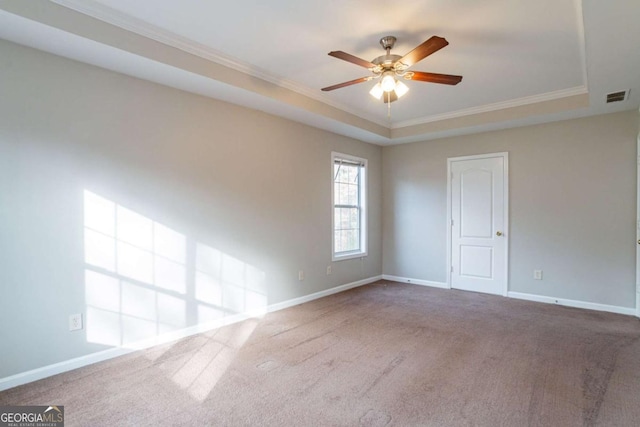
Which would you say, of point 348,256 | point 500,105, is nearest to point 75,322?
point 348,256

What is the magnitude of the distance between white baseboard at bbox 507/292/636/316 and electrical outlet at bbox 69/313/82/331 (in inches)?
204

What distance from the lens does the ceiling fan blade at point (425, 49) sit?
218cm

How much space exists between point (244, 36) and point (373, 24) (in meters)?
1.07

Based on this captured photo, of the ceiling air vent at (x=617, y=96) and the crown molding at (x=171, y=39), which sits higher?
the crown molding at (x=171, y=39)

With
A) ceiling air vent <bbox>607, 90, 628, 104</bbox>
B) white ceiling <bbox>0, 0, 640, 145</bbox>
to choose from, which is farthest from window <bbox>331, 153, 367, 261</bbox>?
ceiling air vent <bbox>607, 90, 628, 104</bbox>

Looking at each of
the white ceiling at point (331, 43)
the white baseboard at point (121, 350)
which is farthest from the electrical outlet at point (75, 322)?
the white ceiling at point (331, 43)

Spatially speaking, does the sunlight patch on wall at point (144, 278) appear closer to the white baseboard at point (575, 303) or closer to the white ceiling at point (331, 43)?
the white ceiling at point (331, 43)

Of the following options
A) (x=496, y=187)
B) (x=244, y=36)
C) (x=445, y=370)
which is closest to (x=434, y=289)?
(x=496, y=187)

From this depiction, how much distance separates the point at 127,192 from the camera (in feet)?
9.78

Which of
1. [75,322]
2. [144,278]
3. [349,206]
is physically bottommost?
[75,322]

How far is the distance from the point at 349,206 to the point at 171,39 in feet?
11.6

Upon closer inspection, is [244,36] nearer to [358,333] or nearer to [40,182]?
[40,182]

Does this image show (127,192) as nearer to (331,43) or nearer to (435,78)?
(331,43)

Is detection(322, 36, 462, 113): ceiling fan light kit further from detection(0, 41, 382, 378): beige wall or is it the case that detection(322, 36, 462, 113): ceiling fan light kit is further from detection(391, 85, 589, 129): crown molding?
detection(391, 85, 589, 129): crown molding
